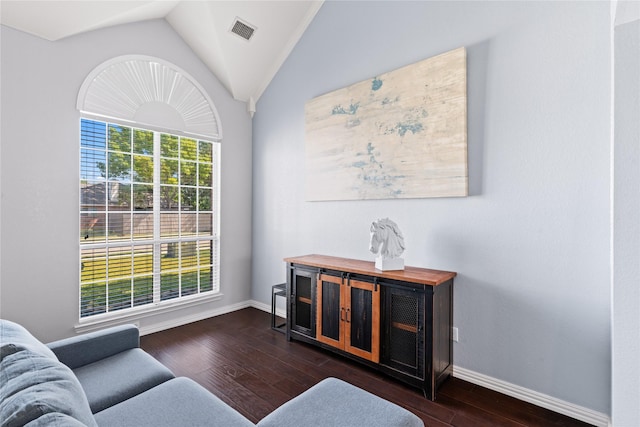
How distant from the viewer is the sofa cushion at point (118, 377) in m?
1.60

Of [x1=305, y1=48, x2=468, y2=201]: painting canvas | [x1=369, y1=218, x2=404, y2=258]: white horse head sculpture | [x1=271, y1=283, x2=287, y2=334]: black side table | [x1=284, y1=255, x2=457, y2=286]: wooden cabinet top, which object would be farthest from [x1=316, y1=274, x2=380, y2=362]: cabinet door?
[x1=305, y1=48, x2=468, y2=201]: painting canvas

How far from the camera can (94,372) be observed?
6.00 ft

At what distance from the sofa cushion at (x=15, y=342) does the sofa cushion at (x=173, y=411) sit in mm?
380

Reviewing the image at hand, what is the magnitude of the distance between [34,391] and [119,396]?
2.71 feet

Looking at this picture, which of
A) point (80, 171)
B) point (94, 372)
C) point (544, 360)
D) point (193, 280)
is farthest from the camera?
point (193, 280)

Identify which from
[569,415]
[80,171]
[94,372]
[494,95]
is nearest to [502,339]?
[569,415]

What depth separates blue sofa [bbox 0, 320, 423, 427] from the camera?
0.92 metres

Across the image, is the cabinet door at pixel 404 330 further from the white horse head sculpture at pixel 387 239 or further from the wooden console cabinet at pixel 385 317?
the white horse head sculpture at pixel 387 239

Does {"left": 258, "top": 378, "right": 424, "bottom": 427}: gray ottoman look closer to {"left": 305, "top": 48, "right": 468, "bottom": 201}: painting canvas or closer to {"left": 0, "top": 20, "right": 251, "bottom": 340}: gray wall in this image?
{"left": 305, "top": 48, "right": 468, "bottom": 201}: painting canvas

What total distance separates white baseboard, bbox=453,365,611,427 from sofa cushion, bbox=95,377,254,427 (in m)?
1.94

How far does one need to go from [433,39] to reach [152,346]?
12.9 ft

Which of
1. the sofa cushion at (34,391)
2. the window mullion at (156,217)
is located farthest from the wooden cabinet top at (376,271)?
the sofa cushion at (34,391)

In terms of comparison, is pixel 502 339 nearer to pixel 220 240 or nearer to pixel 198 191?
pixel 220 240

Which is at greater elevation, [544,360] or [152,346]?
[544,360]
